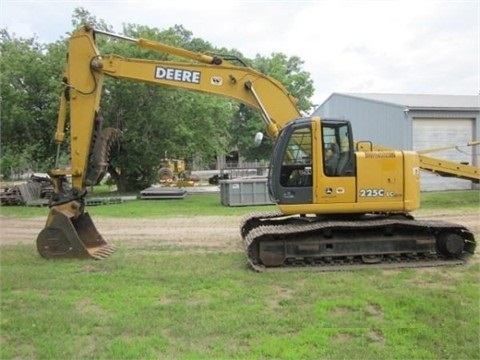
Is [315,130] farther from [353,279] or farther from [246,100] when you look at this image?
[353,279]

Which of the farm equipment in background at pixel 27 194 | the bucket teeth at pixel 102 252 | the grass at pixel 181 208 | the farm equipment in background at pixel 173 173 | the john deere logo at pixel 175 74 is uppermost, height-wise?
the john deere logo at pixel 175 74

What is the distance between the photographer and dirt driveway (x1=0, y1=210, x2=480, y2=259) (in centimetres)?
1052

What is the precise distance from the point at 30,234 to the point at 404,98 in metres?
21.2

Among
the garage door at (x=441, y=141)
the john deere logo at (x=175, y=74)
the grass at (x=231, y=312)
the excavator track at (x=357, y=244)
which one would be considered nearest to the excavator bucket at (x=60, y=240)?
the grass at (x=231, y=312)

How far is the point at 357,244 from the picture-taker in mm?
8039

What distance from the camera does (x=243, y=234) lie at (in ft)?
31.2

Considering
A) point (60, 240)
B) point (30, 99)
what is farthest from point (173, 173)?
point (60, 240)

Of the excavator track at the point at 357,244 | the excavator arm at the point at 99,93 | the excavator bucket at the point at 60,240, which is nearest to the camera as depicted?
the excavator track at the point at 357,244

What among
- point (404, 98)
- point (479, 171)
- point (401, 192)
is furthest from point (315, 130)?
point (404, 98)

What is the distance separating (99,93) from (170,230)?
13.9 feet

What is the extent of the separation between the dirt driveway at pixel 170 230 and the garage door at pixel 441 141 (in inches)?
340

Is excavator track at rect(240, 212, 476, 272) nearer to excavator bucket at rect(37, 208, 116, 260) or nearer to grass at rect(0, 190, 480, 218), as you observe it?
excavator bucket at rect(37, 208, 116, 260)

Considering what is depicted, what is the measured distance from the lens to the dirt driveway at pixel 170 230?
10523mm

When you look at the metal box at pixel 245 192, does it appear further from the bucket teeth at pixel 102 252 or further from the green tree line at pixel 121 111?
the bucket teeth at pixel 102 252
